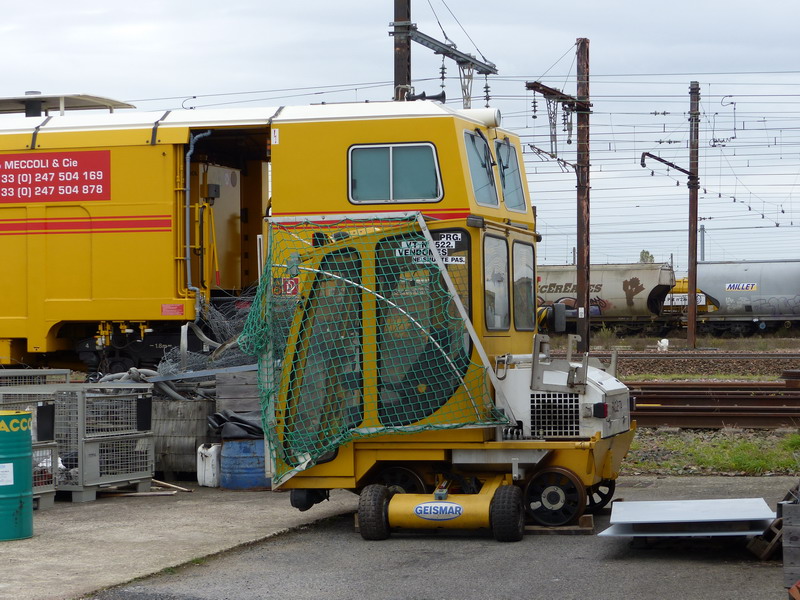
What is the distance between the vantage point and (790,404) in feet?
54.0

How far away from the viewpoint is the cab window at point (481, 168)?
9320 millimetres

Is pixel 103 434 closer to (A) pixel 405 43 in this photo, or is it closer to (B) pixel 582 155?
(A) pixel 405 43

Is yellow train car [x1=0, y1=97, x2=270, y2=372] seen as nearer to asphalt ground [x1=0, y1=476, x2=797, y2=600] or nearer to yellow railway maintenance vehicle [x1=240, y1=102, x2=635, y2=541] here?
asphalt ground [x1=0, y1=476, x2=797, y2=600]

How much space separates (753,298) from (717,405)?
97.7 ft

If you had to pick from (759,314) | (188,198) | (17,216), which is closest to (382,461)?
(188,198)

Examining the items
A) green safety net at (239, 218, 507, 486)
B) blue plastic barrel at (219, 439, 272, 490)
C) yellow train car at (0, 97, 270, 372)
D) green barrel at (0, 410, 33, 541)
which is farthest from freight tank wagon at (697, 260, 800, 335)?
green barrel at (0, 410, 33, 541)

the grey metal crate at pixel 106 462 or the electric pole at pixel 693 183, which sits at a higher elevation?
the electric pole at pixel 693 183

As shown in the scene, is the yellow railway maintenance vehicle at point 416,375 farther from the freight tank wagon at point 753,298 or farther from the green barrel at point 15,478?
the freight tank wagon at point 753,298

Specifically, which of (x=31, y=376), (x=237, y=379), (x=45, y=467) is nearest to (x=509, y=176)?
(x=237, y=379)

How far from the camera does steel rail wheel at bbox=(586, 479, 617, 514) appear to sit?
980 cm

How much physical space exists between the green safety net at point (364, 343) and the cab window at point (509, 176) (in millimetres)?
1279

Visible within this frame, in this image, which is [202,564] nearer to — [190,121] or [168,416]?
[168,416]

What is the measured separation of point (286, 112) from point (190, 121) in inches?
79.9

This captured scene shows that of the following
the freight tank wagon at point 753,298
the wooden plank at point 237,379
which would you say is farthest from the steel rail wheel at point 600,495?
the freight tank wagon at point 753,298
